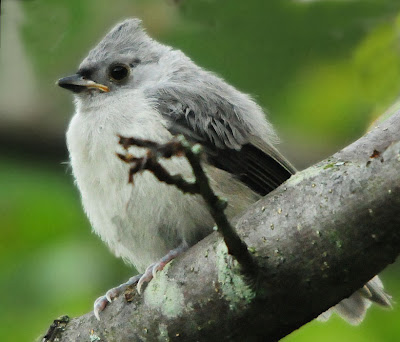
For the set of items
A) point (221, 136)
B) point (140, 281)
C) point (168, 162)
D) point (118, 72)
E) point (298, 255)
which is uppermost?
point (118, 72)

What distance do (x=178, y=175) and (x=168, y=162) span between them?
138 cm

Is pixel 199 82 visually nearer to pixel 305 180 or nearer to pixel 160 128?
pixel 160 128

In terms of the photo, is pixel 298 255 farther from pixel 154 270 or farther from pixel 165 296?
pixel 154 270

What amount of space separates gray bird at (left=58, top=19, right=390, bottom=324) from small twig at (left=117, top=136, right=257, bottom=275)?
919 millimetres

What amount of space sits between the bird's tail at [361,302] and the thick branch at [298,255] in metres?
1.20

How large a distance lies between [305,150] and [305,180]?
2.87m

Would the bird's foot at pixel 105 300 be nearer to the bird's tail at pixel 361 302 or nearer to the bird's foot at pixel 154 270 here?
the bird's foot at pixel 154 270

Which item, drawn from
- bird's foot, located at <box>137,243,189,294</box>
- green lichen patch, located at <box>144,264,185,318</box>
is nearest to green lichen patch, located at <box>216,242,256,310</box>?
green lichen patch, located at <box>144,264,185,318</box>

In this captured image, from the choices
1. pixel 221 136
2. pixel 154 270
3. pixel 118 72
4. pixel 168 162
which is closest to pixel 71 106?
pixel 118 72

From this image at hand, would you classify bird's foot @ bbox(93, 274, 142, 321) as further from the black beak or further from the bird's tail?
the black beak

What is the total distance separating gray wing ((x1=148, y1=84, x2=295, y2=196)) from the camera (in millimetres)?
3984

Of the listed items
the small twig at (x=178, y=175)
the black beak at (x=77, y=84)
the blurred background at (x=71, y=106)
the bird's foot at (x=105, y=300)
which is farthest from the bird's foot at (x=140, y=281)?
the blurred background at (x=71, y=106)

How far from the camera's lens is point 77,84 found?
15.4ft

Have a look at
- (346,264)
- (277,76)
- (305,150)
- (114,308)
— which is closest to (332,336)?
(305,150)
